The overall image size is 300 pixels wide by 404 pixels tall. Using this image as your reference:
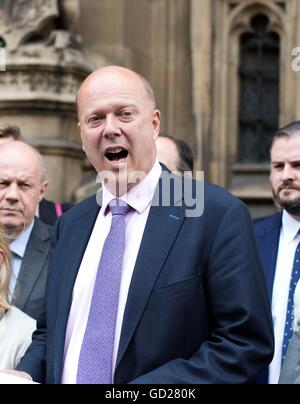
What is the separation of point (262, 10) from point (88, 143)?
512cm

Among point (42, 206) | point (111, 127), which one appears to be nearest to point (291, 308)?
point (111, 127)

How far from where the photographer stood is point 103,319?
9.52 feet

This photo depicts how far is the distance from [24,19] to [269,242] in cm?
333

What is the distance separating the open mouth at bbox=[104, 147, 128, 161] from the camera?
2.97 m

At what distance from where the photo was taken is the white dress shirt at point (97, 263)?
2.93 m

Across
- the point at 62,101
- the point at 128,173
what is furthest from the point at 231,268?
the point at 62,101

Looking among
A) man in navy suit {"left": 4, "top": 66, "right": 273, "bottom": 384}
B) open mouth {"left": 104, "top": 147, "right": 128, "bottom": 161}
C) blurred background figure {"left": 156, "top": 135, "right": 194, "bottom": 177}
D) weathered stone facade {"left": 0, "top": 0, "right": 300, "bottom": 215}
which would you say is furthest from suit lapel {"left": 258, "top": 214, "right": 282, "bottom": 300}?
weathered stone facade {"left": 0, "top": 0, "right": 300, "bottom": 215}

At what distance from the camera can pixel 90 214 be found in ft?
10.4

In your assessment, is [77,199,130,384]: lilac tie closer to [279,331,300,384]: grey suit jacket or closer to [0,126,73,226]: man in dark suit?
[279,331,300,384]: grey suit jacket

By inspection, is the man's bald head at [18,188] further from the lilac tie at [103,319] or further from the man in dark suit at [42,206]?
the lilac tie at [103,319]

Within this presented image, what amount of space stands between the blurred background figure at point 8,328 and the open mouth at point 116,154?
65 cm

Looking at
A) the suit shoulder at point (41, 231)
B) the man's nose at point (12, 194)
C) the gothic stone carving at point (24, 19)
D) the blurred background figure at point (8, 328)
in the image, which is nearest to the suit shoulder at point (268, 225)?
the suit shoulder at point (41, 231)

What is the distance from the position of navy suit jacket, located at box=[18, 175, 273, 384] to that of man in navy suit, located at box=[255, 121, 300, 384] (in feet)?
4.35

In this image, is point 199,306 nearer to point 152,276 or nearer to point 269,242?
point 152,276
